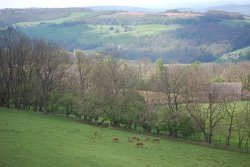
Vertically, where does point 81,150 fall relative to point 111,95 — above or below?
below

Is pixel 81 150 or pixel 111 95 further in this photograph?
pixel 111 95

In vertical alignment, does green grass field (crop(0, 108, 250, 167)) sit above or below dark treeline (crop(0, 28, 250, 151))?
below

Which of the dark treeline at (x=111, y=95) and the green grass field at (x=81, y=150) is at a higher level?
the dark treeline at (x=111, y=95)

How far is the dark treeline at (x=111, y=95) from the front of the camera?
60.5 m

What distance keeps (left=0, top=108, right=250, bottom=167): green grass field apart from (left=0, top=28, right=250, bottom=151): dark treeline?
7.46m

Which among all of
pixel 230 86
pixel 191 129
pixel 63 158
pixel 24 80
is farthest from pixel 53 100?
pixel 230 86

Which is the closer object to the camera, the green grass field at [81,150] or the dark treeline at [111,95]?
the green grass field at [81,150]

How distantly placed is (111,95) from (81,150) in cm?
2394

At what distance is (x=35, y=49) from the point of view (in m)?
67.0

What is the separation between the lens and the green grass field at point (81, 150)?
1336 inches

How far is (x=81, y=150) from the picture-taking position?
131ft

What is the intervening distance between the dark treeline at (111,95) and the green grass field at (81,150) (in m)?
7.46

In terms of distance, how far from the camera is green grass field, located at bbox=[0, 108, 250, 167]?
1336 inches

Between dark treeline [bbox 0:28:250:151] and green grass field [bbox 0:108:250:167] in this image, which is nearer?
green grass field [bbox 0:108:250:167]
